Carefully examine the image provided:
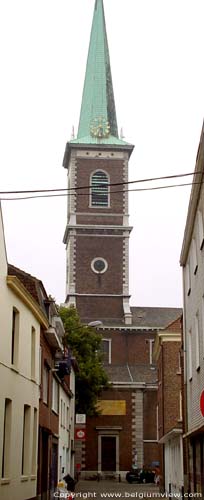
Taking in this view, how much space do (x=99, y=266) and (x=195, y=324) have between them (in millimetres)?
47064

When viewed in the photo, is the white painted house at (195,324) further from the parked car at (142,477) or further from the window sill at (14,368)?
the parked car at (142,477)

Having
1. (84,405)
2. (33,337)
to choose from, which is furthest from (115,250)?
(33,337)

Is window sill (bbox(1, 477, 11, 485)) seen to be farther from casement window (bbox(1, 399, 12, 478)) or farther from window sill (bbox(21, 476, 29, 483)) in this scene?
window sill (bbox(21, 476, 29, 483))

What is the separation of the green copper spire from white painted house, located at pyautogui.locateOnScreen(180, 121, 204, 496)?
49894mm

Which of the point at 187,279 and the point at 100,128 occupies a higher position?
the point at 100,128

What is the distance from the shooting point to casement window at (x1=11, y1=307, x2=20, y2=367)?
1986 cm

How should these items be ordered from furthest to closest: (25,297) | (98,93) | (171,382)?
1. (98,93)
2. (171,382)
3. (25,297)

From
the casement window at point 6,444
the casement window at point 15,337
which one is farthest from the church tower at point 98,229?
the casement window at point 6,444

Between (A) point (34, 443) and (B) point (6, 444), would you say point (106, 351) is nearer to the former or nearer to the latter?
(A) point (34, 443)

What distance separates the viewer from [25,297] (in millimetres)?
20453

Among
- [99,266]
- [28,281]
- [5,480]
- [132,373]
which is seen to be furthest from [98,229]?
[5,480]

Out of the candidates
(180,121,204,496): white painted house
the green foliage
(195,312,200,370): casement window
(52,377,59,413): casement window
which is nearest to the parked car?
the green foliage

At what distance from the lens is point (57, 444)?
32.2 m

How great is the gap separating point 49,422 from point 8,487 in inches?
358
